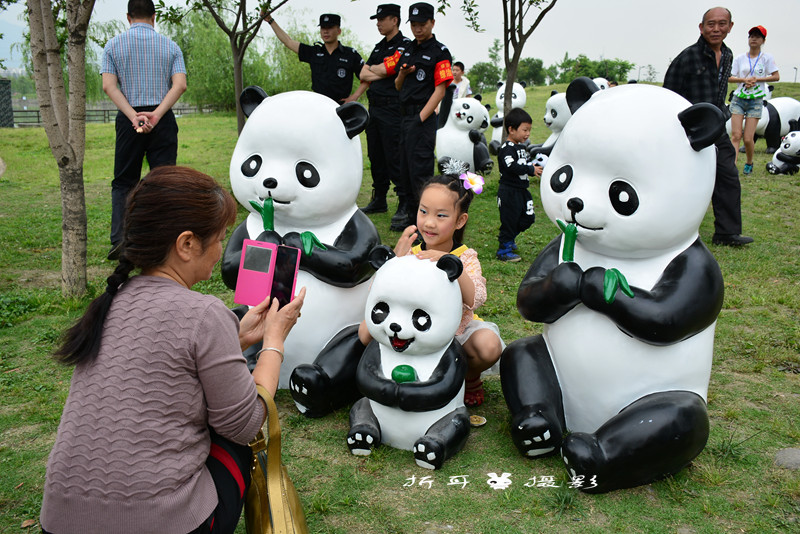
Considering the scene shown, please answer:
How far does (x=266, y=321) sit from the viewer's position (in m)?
2.29

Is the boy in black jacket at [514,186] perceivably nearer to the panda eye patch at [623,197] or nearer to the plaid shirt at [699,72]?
the plaid shirt at [699,72]

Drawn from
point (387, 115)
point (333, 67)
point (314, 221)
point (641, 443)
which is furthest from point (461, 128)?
point (641, 443)

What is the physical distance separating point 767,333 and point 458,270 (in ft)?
8.84

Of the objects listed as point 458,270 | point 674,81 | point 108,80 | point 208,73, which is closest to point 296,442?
point 458,270

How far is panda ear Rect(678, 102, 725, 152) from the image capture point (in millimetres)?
2523

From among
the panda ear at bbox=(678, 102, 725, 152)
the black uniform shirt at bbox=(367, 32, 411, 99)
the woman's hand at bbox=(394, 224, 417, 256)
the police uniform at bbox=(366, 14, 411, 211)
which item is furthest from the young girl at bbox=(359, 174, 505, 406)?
the black uniform shirt at bbox=(367, 32, 411, 99)

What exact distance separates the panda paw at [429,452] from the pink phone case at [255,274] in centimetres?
95

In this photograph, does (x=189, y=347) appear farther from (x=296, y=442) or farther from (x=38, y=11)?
(x=38, y=11)

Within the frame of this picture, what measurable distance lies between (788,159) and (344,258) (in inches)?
366

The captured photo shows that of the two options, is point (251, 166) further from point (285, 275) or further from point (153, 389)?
point (153, 389)

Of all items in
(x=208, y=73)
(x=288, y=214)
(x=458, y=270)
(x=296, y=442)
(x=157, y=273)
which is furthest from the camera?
(x=208, y=73)

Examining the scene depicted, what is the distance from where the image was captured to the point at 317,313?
3436 millimetres

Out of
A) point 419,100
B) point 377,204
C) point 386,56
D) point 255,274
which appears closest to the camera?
point 255,274

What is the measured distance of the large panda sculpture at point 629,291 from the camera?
2.60 m
